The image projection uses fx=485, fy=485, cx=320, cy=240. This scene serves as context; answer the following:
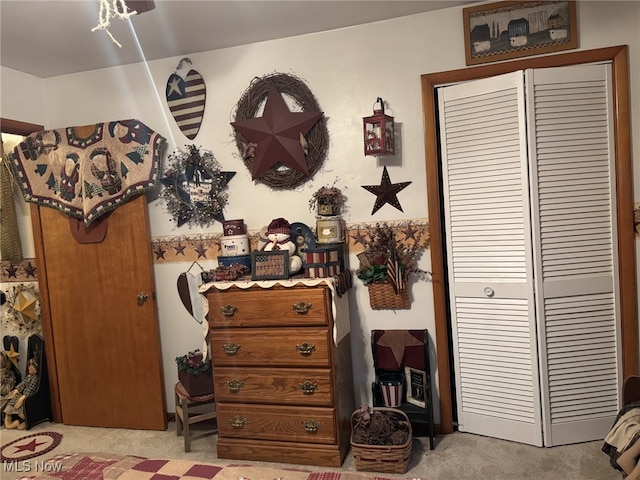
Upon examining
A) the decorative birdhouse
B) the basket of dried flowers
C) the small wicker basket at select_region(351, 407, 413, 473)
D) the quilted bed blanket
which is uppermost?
the decorative birdhouse

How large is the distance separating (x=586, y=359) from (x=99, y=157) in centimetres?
322

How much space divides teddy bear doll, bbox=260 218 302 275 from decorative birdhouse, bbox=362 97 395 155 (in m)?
0.65

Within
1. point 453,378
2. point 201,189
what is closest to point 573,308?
point 453,378

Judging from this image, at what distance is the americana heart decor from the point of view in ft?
10.6

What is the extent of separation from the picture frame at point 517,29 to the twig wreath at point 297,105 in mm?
959

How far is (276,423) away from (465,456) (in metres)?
1.06

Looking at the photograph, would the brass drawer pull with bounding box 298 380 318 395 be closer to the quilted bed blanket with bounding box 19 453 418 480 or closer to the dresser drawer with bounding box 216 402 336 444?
the dresser drawer with bounding box 216 402 336 444

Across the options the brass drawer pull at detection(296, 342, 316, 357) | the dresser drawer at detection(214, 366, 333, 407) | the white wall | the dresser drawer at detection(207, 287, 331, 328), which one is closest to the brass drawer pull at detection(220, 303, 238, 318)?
the dresser drawer at detection(207, 287, 331, 328)

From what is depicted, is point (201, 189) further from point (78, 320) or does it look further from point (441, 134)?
point (441, 134)

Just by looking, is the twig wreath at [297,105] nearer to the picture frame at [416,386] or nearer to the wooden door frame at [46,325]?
the picture frame at [416,386]

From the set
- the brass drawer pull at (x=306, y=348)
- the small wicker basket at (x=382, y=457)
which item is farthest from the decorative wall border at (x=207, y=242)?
the small wicker basket at (x=382, y=457)

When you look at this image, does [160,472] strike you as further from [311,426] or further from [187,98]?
[187,98]

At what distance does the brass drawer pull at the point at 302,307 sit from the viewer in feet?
8.64

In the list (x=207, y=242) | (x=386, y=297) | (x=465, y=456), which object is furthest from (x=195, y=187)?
(x=465, y=456)
